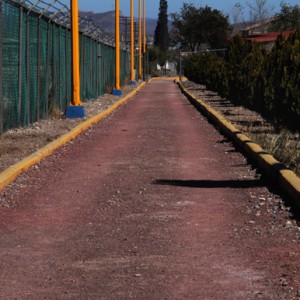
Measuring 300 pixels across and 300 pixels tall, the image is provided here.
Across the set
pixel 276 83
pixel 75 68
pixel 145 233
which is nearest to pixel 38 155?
pixel 145 233

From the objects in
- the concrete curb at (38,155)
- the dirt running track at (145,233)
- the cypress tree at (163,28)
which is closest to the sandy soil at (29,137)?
the concrete curb at (38,155)

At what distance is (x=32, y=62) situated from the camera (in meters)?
18.4

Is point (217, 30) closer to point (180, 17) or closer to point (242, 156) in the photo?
point (180, 17)

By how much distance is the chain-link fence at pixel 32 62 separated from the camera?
51.2 feet

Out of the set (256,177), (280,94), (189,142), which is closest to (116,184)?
(256,177)

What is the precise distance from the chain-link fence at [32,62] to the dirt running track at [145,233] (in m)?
3.00

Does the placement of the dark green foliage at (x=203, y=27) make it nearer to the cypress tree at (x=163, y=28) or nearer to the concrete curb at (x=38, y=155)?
the cypress tree at (x=163, y=28)

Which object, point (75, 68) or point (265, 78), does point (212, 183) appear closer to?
point (265, 78)

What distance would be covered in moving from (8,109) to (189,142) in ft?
10.7

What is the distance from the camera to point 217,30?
11919 centimetres

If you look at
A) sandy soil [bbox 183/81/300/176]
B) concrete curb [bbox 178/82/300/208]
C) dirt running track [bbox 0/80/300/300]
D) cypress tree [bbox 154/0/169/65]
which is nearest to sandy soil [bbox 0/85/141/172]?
dirt running track [bbox 0/80/300/300]

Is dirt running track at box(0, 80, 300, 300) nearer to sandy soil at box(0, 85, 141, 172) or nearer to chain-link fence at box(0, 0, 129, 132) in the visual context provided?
sandy soil at box(0, 85, 141, 172)

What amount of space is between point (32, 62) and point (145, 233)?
11.4m

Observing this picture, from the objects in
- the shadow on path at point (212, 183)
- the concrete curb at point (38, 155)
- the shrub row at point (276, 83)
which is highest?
the shrub row at point (276, 83)
